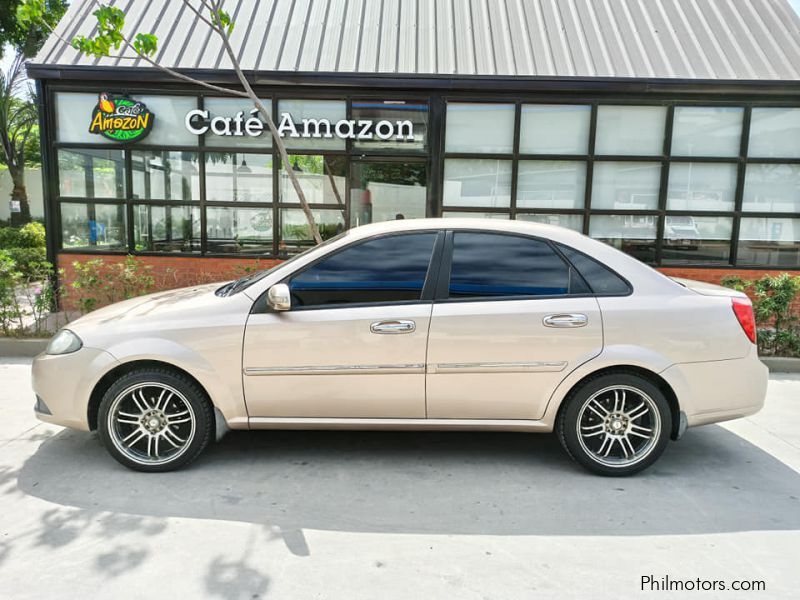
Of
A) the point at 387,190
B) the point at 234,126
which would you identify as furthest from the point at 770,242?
the point at 234,126

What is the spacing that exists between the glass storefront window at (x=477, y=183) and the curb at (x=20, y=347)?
584 centimetres

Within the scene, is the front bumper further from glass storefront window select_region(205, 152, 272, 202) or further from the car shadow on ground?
glass storefront window select_region(205, 152, 272, 202)

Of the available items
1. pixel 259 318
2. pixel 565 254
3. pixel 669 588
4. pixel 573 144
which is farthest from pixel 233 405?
pixel 573 144

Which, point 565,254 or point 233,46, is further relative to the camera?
point 233,46

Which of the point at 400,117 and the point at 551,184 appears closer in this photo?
the point at 400,117

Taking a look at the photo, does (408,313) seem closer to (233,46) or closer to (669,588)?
(669,588)

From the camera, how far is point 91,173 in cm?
935

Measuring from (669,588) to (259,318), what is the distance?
8.86 feet

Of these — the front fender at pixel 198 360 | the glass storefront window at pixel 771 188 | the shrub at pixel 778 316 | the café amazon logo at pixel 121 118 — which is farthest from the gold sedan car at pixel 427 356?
the glass storefront window at pixel 771 188

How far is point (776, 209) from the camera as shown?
9.13 metres

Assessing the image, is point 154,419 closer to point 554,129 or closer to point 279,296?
point 279,296

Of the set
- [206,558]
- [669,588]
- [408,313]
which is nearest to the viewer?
[669,588]

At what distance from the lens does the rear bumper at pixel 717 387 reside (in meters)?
3.83

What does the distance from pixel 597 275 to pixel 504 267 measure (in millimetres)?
613
